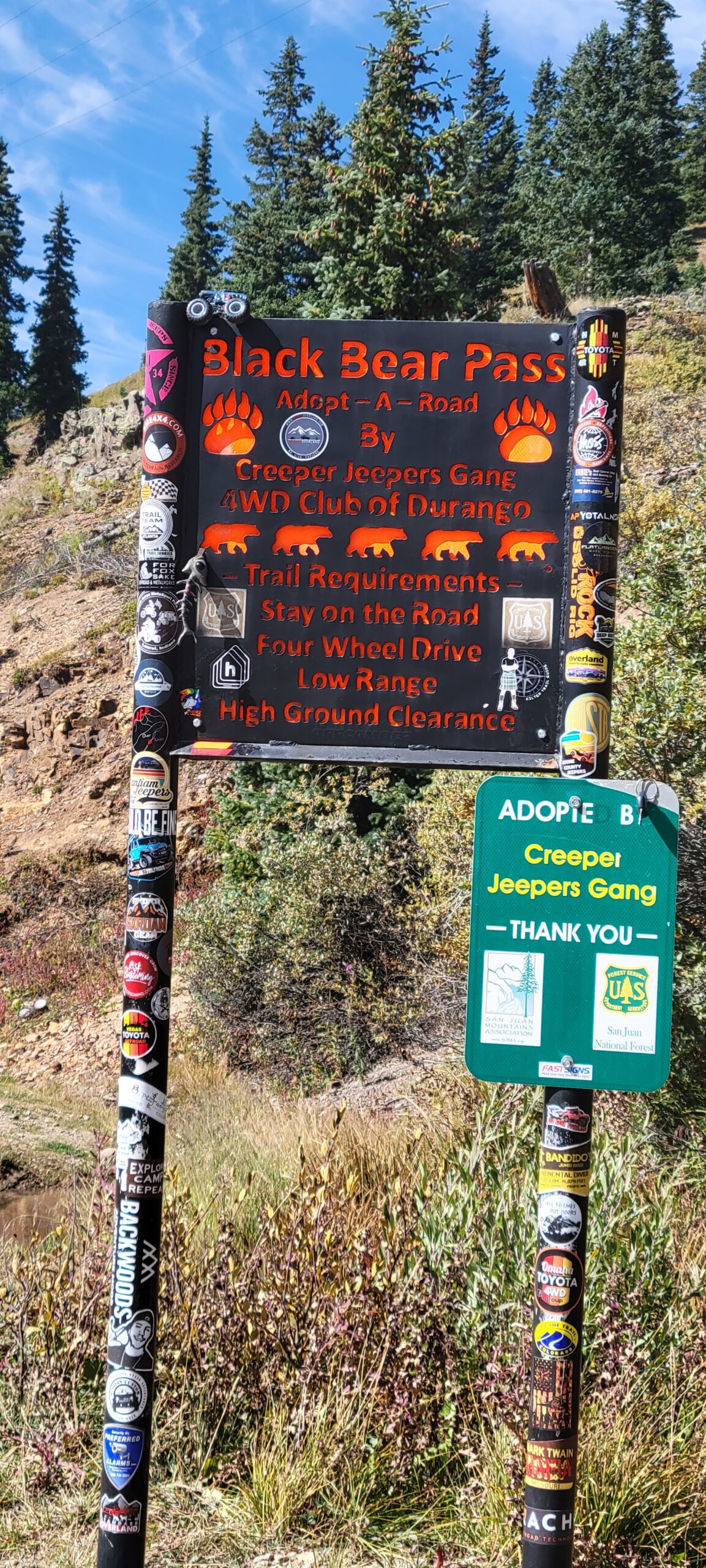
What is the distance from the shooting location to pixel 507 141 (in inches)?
1810

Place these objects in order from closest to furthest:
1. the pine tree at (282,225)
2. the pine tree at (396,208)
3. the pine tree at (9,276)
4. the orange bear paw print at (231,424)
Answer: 1. the orange bear paw print at (231,424)
2. the pine tree at (396,208)
3. the pine tree at (282,225)
4. the pine tree at (9,276)

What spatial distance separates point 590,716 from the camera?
272 centimetres

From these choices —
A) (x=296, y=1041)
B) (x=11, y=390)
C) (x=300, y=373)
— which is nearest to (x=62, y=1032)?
(x=296, y=1041)

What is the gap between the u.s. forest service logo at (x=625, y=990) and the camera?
8.11 feet

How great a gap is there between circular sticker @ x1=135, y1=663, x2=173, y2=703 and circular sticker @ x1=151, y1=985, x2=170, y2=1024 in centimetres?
74

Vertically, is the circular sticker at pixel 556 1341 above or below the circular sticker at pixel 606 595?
below

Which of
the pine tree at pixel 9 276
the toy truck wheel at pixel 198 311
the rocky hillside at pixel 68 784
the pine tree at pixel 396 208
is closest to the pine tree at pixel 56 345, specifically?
the pine tree at pixel 9 276

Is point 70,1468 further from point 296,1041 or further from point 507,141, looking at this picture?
point 507,141

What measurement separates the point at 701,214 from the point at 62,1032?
4850 centimetres

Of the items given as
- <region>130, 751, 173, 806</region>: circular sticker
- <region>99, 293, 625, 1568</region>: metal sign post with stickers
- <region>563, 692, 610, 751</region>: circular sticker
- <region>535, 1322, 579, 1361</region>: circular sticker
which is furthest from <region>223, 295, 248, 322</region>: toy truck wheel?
<region>535, 1322, 579, 1361</region>: circular sticker

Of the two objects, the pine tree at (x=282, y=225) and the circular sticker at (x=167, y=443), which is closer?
the circular sticker at (x=167, y=443)

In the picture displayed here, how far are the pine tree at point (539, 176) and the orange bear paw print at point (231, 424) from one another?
3214cm

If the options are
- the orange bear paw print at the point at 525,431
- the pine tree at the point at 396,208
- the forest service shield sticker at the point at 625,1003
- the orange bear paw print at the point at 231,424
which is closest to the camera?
the forest service shield sticker at the point at 625,1003

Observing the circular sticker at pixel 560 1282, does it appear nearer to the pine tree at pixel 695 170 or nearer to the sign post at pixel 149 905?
the sign post at pixel 149 905
